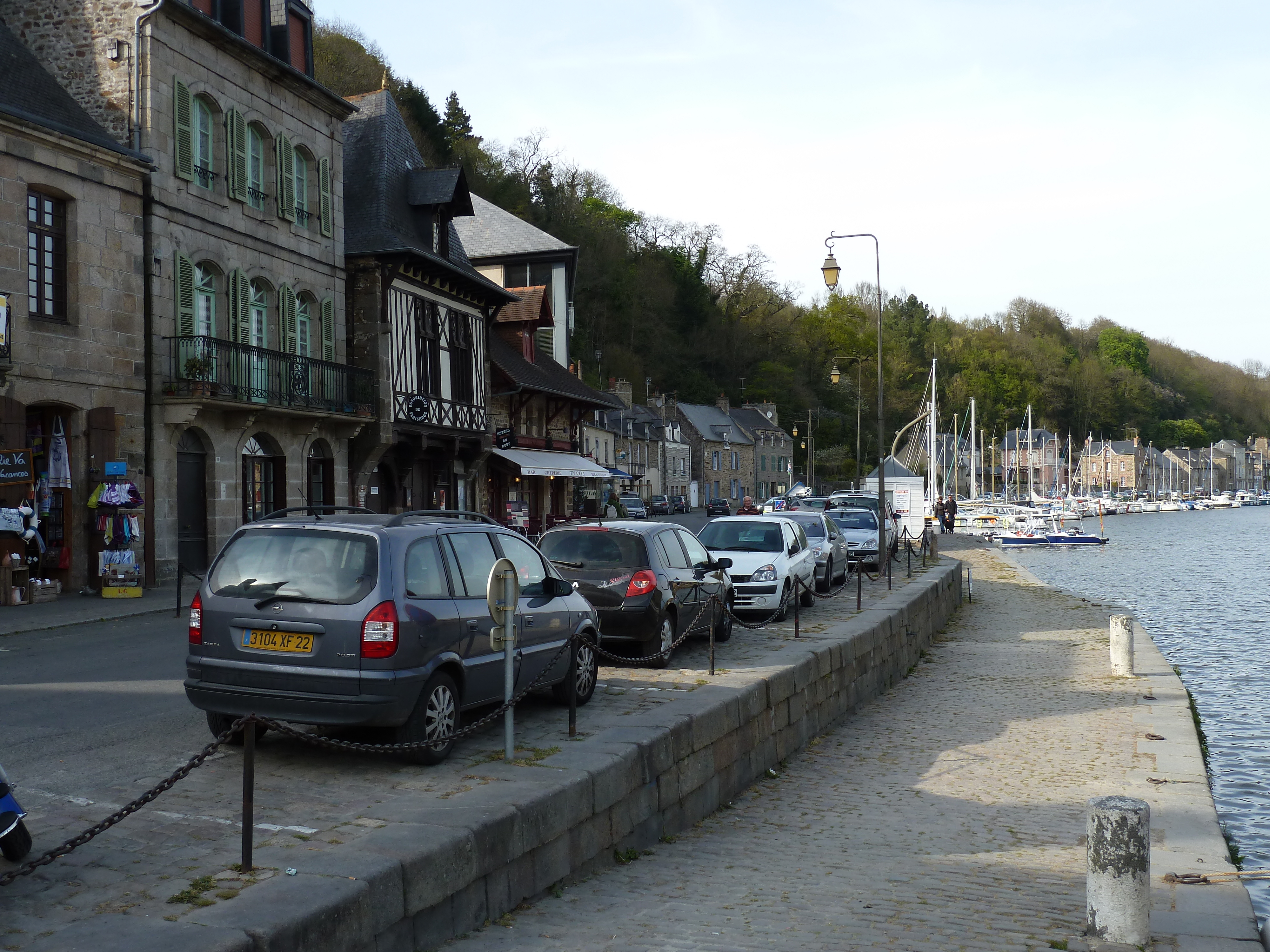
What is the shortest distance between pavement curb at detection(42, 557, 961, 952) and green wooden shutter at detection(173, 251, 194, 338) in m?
13.7

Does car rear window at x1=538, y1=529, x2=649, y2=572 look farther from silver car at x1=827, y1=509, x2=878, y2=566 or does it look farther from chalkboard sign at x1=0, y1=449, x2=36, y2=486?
silver car at x1=827, y1=509, x2=878, y2=566

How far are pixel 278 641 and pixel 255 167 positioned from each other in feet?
61.6

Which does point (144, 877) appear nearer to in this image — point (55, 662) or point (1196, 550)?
point (55, 662)

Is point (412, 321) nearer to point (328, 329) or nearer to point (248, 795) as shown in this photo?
point (328, 329)

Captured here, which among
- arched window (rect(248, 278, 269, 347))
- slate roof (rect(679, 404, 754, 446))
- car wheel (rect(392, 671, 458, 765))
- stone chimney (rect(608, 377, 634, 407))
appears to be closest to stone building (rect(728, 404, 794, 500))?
slate roof (rect(679, 404, 754, 446))

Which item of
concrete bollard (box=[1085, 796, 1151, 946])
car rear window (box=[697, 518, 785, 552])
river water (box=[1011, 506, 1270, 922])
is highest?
car rear window (box=[697, 518, 785, 552])

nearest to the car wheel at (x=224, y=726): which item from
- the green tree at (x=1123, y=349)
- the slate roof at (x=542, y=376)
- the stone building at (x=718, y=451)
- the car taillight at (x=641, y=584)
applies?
the car taillight at (x=641, y=584)

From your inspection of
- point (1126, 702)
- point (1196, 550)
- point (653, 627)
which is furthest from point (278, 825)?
point (1196, 550)

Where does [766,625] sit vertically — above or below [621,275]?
below

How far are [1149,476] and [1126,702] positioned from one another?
149 m

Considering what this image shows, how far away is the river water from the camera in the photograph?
418 inches

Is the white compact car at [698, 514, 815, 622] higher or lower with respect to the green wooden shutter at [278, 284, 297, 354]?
lower

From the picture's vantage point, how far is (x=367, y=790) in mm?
6305

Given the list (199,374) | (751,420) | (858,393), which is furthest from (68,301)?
(858,393)
